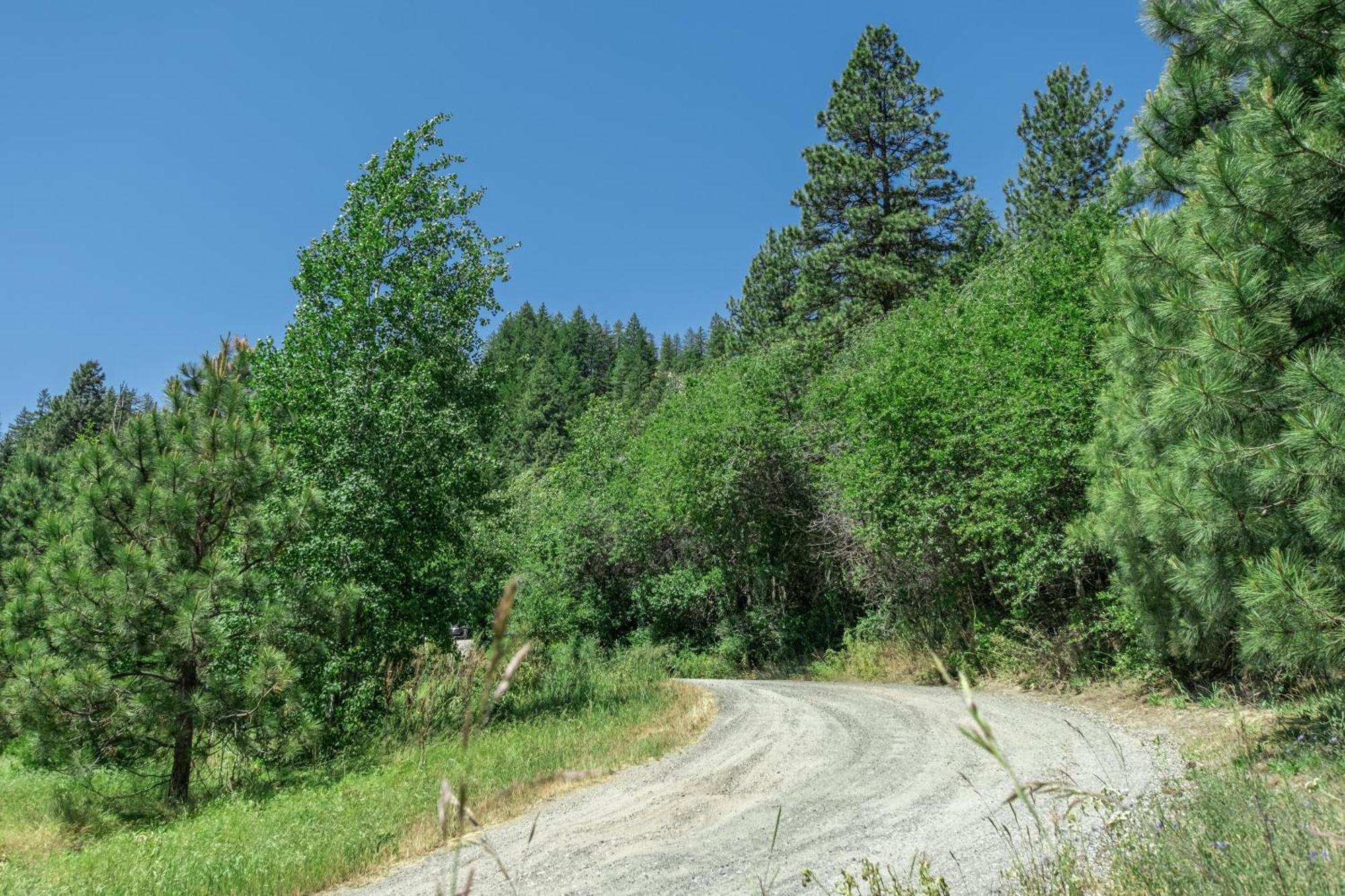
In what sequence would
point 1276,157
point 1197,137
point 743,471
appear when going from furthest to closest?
point 743,471 → point 1197,137 → point 1276,157

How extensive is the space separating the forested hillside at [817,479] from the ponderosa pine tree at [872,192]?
8.65 ft

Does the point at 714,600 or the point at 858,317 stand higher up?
the point at 858,317

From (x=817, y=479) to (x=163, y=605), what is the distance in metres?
16.0

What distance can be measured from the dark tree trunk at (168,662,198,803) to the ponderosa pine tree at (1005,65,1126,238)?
26406 millimetres

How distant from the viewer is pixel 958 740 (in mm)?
8633

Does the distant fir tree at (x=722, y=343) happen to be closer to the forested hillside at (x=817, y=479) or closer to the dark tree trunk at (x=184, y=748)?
the forested hillside at (x=817, y=479)

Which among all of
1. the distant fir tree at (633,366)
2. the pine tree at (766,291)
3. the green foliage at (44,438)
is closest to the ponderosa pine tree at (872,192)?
the pine tree at (766,291)

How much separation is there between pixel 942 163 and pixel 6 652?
90.5 ft

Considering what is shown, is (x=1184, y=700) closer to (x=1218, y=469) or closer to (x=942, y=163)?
(x=1218, y=469)

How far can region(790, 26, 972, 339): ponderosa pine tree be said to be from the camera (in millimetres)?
26188

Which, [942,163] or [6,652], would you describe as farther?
[942,163]

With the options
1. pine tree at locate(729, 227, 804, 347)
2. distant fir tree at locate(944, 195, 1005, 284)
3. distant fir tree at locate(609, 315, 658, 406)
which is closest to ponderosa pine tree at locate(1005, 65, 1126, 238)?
distant fir tree at locate(944, 195, 1005, 284)

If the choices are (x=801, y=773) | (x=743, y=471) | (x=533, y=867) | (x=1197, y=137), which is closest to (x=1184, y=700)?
(x=801, y=773)

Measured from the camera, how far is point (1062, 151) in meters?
27.2
